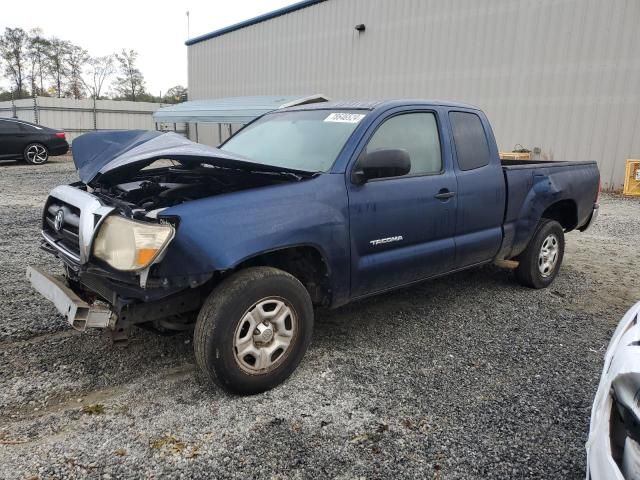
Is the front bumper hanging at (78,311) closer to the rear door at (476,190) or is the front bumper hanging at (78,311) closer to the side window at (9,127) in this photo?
the rear door at (476,190)

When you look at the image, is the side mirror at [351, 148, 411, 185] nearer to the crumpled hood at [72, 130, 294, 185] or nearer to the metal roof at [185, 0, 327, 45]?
the crumpled hood at [72, 130, 294, 185]

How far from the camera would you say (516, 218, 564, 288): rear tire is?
5.12m

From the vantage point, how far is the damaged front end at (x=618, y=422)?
1.75m

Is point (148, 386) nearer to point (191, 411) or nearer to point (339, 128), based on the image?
point (191, 411)

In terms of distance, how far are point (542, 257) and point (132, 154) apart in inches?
161

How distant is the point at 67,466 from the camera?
243 centimetres

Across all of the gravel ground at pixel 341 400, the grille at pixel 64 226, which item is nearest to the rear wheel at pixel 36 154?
the gravel ground at pixel 341 400

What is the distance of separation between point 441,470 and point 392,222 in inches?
66.6

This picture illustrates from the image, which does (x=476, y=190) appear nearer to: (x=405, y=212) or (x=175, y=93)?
(x=405, y=212)

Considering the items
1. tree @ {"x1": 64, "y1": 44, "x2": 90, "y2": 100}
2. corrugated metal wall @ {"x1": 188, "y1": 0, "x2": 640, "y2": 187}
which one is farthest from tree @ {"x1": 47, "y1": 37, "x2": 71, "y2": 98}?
corrugated metal wall @ {"x1": 188, "y1": 0, "x2": 640, "y2": 187}

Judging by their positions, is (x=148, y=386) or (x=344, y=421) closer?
→ (x=344, y=421)

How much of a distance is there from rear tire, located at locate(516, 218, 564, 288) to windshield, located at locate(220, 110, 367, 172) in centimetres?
245

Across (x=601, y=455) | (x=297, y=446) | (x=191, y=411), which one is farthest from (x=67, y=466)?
(x=601, y=455)

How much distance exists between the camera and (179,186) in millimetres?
3391
